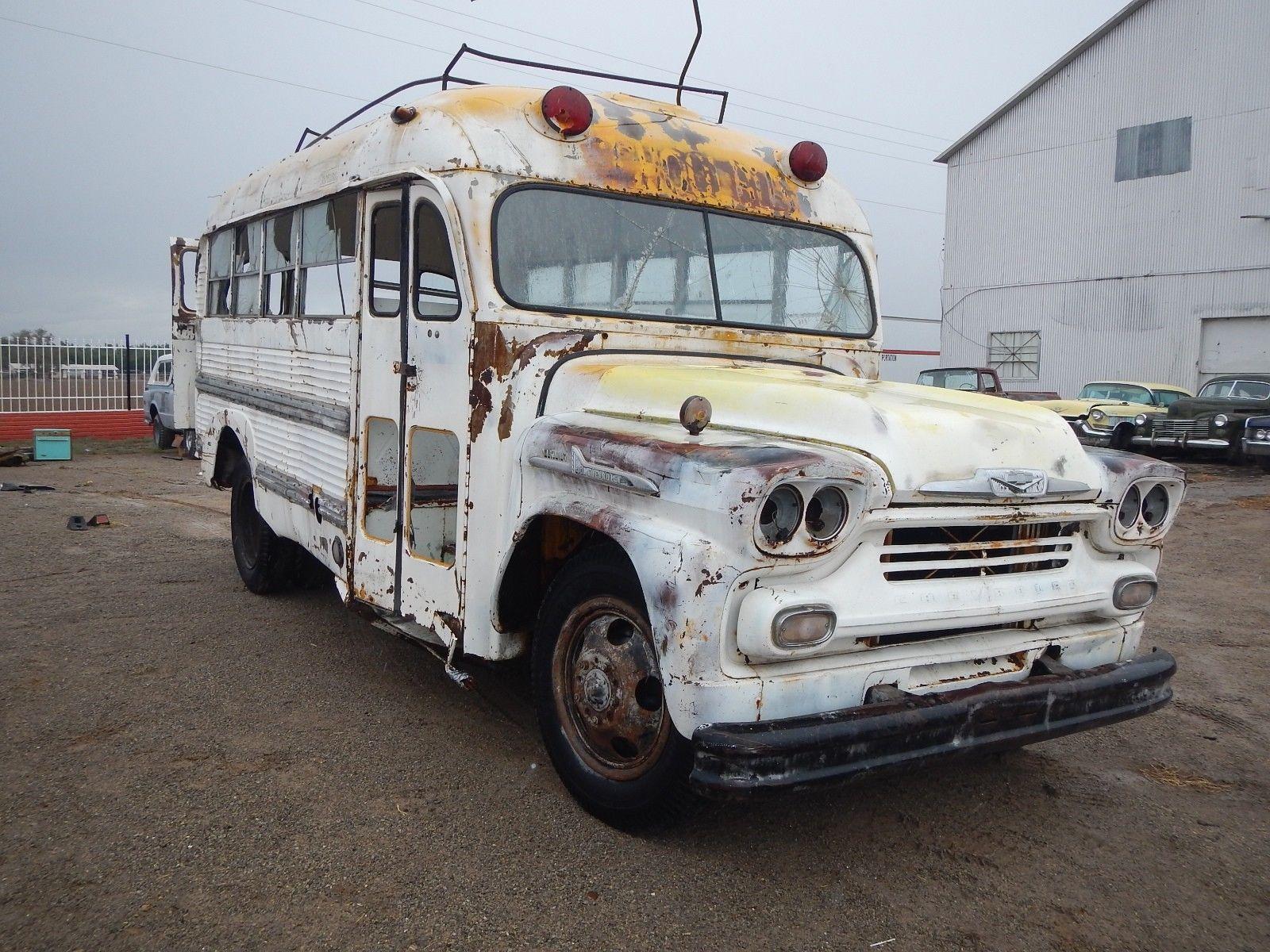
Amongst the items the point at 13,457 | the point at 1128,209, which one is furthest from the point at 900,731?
the point at 1128,209

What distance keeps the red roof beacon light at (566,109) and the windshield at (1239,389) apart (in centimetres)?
1640

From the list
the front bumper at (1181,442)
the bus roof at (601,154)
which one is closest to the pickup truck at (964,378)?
the front bumper at (1181,442)

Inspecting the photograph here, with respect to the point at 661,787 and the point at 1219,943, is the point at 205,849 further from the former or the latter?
the point at 1219,943

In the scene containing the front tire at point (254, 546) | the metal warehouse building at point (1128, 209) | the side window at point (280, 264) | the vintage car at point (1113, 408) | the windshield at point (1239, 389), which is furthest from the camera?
the metal warehouse building at point (1128, 209)

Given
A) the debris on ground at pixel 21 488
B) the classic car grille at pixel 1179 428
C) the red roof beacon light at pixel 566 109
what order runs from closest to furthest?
1. the red roof beacon light at pixel 566 109
2. the debris on ground at pixel 21 488
3. the classic car grille at pixel 1179 428

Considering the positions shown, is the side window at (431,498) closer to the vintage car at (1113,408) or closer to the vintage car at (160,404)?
the vintage car at (160,404)

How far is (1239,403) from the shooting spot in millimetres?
16719

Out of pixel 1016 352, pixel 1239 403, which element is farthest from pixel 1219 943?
pixel 1016 352

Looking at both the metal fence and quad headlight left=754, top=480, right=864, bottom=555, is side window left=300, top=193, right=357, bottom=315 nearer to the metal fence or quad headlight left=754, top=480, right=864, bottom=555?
quad headlight left=754, top=480, right=864, bottom=555

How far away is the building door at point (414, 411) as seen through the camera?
3.98 m

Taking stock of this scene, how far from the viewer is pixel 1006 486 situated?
3121mm

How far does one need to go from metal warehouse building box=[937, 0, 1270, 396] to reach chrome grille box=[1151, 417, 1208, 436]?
695 centimetres

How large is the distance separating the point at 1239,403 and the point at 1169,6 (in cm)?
1182

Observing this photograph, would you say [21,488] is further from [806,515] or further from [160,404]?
[806,515]
